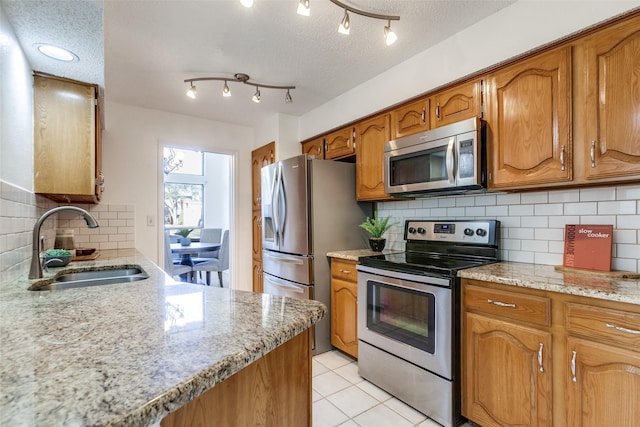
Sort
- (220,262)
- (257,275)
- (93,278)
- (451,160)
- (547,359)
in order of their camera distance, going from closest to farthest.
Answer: (547,359) < (93,278) < (451,160) < (257,275) < (220,262)

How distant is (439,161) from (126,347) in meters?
1.92

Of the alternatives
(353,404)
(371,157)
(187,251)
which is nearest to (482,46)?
(371,157)

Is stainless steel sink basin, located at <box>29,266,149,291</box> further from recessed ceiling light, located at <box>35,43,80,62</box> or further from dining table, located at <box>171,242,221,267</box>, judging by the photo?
dining table, located at <box>171,242,221,267</box>

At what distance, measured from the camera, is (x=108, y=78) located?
8.32 feet

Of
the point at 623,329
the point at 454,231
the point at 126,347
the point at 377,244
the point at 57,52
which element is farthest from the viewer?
the point at 377,244

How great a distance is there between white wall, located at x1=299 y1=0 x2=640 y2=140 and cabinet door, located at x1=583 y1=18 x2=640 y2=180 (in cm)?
12

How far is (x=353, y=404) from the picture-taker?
1.95m

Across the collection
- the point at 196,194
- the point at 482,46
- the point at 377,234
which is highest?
the point at 482,46

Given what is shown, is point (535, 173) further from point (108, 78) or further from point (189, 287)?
point (108, 78)

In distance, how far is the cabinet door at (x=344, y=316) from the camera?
2.44 metres

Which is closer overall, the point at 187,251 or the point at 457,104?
the point at 457,104

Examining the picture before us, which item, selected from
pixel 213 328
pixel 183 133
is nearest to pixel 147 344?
pixel 213 328

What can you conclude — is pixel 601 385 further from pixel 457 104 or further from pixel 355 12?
pixel 355 12

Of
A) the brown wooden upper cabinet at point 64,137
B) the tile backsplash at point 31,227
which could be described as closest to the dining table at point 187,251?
the tile backsplash at point 31,227
